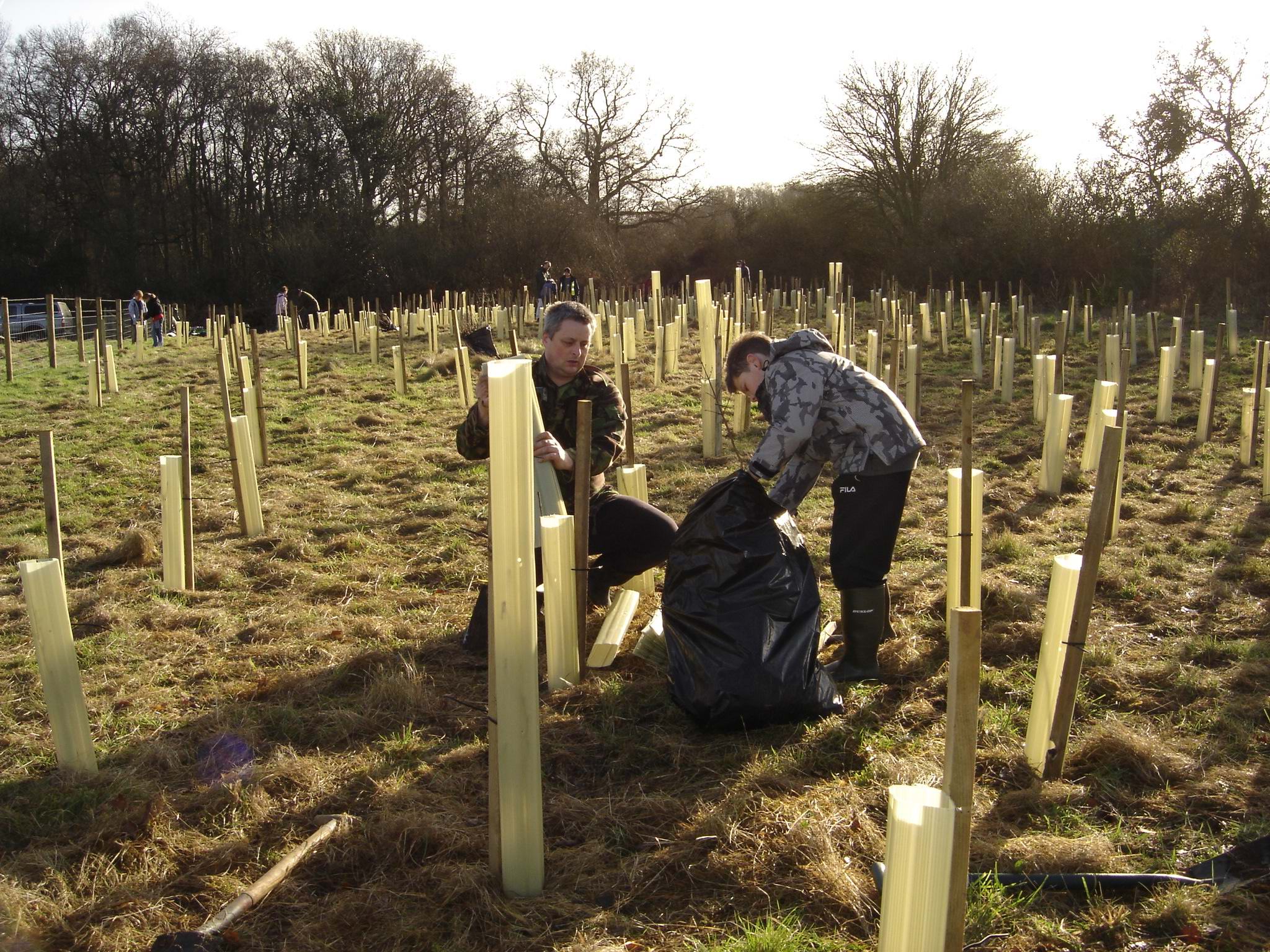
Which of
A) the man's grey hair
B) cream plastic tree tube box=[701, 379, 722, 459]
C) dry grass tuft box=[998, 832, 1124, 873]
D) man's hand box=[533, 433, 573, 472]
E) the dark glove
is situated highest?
the man's grey hair

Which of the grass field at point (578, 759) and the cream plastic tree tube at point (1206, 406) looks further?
the cream plastic tree tube at point (1206, 406)

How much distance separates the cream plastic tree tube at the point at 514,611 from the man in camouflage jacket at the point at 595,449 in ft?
5.24

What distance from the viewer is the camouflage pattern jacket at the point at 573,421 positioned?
3656mm

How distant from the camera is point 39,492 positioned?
6.18 metres

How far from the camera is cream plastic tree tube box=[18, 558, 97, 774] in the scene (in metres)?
2.59

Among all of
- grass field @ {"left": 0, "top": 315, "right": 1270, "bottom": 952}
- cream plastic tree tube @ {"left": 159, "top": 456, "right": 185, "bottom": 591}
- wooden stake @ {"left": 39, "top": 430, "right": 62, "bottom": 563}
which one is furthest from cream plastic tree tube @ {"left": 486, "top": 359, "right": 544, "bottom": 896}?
cream plastic tree tube @ {"left": 159, "top": 456, "right": 185, "bottom": 591}

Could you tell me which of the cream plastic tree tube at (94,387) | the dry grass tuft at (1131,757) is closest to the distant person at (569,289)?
the cream plastic tree tube at (94,387)

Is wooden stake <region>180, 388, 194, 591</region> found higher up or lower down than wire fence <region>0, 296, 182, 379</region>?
lower down

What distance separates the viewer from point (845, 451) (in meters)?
3.22

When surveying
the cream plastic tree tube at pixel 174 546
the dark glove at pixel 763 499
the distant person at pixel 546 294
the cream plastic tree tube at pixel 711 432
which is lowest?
the cream plastic tree tube at pixel 174 546

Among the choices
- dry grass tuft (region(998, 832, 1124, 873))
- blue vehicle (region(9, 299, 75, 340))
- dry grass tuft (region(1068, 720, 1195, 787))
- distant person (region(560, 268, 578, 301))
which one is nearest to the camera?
dry grass tuft (region(998, 832, 1124, 873))

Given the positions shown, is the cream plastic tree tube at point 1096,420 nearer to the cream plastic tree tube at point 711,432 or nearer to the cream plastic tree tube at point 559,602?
the cream plastic tree tube at point 711,432

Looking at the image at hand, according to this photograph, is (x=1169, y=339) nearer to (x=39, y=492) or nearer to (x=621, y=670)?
(x=621, y=670)

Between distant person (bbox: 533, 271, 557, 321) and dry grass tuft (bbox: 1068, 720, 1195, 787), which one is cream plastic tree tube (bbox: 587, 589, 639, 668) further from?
distant person (bbox: 533, 271, 557, 321)
